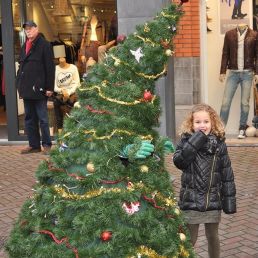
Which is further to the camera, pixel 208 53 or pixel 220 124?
pixel 208 53

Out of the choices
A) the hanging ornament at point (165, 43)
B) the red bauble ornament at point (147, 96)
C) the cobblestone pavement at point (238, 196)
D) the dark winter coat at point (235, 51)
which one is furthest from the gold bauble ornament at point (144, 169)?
the dark winter coat at point (235, 51)

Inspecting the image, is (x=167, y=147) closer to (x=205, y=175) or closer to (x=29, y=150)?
(x=205, y=175)

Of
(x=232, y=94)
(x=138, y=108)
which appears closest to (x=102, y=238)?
(x=138, y=108)

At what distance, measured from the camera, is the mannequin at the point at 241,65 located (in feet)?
32.5

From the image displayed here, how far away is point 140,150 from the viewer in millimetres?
3512

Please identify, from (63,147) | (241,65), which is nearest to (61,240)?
(63,147)

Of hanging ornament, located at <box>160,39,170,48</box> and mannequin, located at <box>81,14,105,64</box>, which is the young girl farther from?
mannequin, located at <box>81,14,105,64</box>

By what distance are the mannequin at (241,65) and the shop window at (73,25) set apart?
1860 millimetres

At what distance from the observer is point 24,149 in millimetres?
9633

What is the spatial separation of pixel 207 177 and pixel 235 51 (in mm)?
5764

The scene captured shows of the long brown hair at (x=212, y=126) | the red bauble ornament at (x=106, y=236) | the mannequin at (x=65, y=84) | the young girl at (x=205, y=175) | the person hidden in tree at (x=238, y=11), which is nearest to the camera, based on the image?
the red bauble ornament at (x=106, y=236)

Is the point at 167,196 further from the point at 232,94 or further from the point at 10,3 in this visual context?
the point at 10,3

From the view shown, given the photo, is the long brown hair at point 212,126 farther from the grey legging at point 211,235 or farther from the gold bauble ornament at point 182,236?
the gold bauble ornament at point 182,236

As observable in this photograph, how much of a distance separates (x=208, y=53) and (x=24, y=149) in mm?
3425
